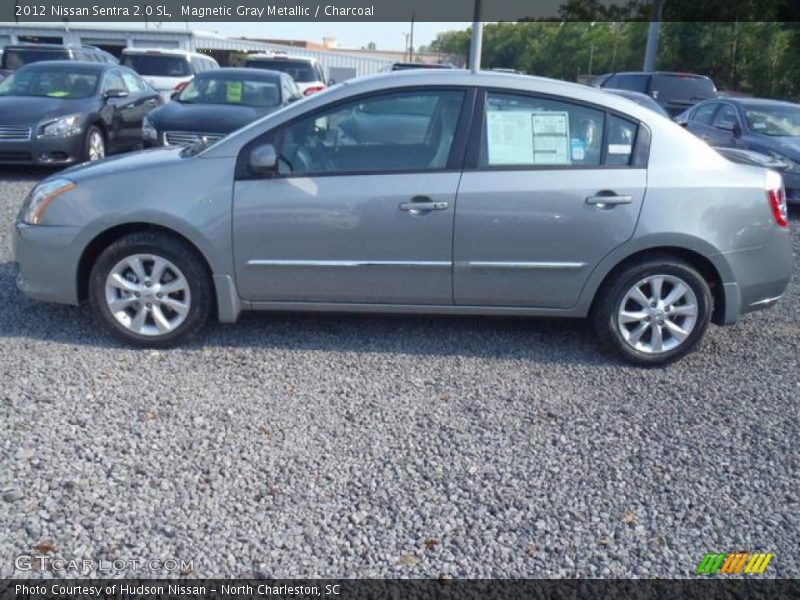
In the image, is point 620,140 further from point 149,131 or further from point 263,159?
point 149,131

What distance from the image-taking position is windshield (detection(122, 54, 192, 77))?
1773 cm

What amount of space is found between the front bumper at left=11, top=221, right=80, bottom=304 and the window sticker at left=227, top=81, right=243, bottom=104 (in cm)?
654

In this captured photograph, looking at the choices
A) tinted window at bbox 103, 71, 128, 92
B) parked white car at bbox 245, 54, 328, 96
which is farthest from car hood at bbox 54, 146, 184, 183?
parked white car at bbox 245, 54, 328, 96

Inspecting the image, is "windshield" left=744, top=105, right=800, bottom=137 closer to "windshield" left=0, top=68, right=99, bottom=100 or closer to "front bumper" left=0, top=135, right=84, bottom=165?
"front bumper" left=0, top=135, right=84, bottom=165

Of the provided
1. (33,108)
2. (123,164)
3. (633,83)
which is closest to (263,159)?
(123,164)

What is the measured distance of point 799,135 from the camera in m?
10.2

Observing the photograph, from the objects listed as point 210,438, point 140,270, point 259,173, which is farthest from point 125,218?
point 210,438

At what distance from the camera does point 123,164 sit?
4719 mm

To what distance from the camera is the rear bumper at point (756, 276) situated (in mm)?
4641

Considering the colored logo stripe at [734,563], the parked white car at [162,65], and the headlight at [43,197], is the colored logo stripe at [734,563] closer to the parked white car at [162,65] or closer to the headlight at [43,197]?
the headlight at [43,197]

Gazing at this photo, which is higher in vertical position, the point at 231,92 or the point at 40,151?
the point at 231,92

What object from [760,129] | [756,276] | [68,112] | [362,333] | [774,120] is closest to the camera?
[756,276]

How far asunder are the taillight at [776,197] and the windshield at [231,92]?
7.57m

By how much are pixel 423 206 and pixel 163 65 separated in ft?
50.0
